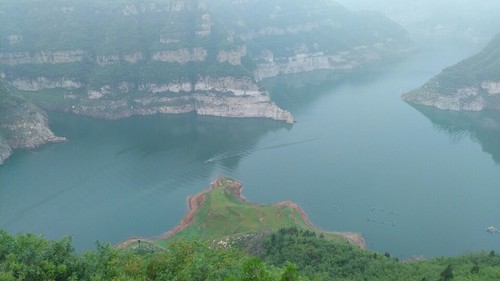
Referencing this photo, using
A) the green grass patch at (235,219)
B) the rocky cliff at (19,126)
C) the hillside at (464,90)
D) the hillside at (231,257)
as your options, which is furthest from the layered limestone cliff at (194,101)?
the green grass patch at (235,219)

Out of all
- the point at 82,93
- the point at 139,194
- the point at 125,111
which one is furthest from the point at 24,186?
the point at 82,93

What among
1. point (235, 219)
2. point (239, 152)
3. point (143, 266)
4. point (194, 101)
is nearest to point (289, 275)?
point (143, 266)

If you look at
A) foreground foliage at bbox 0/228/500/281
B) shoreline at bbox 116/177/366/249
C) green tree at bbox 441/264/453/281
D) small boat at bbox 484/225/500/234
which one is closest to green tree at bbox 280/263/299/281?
foreground foliage at bbox 0/228/500/281

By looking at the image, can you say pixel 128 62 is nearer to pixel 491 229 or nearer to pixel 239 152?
pixel 239 152

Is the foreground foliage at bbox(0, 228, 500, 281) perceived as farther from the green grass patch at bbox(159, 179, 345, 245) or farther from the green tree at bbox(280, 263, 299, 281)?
the green grass patch at bbox(159, 179, 345, 245)

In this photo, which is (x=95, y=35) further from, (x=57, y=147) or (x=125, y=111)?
(x=57, y=147)
